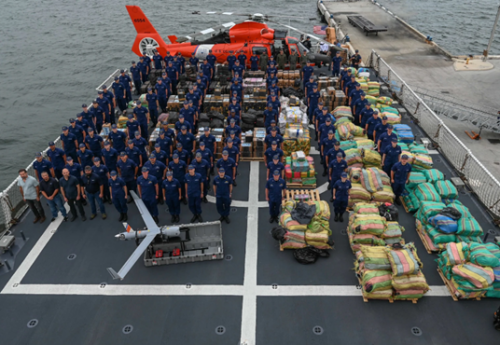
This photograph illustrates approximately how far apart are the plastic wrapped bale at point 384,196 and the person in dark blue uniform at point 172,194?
5.49 m

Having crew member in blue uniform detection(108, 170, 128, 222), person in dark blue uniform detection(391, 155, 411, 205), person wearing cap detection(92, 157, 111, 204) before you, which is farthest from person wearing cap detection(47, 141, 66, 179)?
person in dark blue uniform detection(391, 155, 411, 205)

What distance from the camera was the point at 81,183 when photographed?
10.1 m

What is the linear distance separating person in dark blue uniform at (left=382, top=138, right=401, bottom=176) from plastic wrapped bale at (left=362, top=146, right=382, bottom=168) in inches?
10.9

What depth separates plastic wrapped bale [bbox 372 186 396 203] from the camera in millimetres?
9789

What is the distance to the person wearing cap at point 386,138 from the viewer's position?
10938 mm

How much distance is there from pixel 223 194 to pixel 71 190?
4.13 meters

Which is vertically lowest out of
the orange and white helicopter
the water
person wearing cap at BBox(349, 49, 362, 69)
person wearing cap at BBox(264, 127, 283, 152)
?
the water

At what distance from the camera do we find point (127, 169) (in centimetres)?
1014

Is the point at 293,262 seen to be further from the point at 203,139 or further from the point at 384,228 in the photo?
the point at 203,139

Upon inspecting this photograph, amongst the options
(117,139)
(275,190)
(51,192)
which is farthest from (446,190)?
(51,192)

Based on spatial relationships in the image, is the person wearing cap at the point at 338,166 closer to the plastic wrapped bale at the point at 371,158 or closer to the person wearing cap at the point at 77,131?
the plastic wrapped bale at the point at 371,158

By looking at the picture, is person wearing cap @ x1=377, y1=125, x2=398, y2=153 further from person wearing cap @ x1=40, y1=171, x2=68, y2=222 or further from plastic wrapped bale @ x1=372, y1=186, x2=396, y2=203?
person wearing cap @ x1=40, y1=171, x2=68, y2=222

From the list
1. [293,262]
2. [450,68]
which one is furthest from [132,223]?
[450,68]

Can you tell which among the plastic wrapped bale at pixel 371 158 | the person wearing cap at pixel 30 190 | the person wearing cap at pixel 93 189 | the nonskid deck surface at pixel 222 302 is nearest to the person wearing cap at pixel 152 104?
the person wearing cap at pixel 93 189
